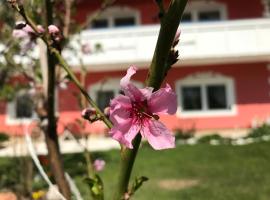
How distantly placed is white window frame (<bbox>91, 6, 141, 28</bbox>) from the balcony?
2604 mm

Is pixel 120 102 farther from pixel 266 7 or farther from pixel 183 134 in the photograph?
pixel 266 7

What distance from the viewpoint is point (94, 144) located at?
1834cm

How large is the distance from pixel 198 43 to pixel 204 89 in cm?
214

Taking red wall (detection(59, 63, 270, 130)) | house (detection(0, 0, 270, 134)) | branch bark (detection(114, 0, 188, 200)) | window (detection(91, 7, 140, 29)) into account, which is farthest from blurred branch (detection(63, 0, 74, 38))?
window (detection(91, 7, 140, 29))

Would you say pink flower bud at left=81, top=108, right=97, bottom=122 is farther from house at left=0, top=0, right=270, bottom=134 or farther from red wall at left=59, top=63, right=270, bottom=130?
red wall at left=59, top=63, right=270, bottom=130

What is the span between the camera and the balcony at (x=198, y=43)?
811 inches

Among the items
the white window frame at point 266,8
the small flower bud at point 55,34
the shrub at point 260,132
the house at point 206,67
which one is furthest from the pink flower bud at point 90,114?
the white window frame at point 266,8

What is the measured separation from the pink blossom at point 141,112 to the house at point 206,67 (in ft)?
62.2

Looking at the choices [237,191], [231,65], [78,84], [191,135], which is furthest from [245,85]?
[78,84]

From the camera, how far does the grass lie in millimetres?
8180

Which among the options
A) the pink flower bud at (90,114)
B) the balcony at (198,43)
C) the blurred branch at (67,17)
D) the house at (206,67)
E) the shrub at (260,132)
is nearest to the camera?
the pink flower bud at (90,114)

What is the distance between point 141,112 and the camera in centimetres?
112

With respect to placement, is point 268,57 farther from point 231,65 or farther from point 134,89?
point 134,89

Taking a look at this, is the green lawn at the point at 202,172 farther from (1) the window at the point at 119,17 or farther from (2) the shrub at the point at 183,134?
(1) the window at the point at 119,17
